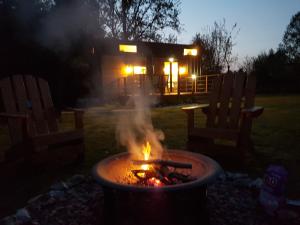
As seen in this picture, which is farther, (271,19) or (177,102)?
(271,19)

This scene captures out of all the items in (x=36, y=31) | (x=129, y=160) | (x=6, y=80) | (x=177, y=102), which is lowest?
(x=177, y=102)

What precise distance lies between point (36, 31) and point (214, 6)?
22.0 metres

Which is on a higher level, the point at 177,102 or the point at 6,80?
the point at 6,80

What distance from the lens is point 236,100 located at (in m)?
3.32

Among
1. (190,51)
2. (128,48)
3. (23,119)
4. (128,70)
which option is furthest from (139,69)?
(23,119)

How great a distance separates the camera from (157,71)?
1463cm

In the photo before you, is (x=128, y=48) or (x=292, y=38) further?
(x=292, y=38)

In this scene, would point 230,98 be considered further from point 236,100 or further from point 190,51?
point 190,51

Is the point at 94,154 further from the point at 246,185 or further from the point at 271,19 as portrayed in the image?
the point at 271,19

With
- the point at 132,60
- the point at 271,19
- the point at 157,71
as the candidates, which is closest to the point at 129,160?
the point at 132,60

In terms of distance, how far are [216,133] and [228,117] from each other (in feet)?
1.65

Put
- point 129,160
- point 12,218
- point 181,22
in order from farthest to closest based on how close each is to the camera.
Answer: point 181,22 < point 129,160 < point 12,218

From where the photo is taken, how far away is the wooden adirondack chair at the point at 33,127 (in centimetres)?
286

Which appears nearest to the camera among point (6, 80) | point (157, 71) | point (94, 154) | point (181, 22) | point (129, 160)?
point (129, 160)
